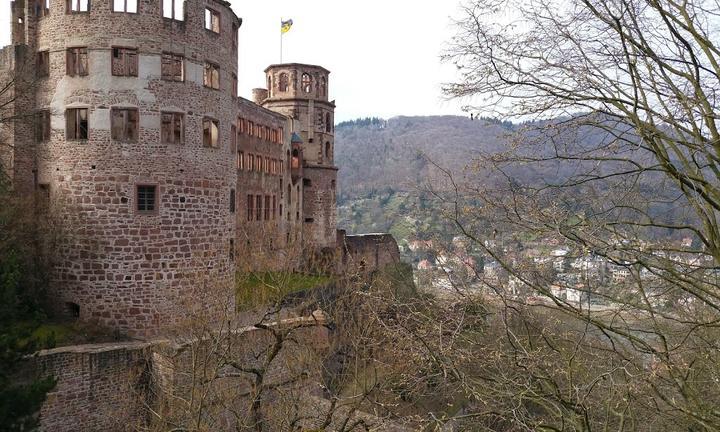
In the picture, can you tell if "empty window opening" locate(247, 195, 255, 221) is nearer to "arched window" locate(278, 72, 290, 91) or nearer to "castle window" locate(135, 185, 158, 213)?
"arched window" locate(278, 72, 290, 91)

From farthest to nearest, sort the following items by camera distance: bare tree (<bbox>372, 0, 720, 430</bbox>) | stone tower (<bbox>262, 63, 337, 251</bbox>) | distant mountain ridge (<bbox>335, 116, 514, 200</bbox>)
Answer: distant mountain ridge (<bbox>335, 116, 514, 200</bbox>)
stone tower (<bbox>262, 63, 337, 251</bbox>)
bare tree (<bbox>372, 0, 720, 430</bbox>)

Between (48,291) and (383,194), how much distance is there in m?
95.6

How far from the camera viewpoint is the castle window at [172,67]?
17.2 metres

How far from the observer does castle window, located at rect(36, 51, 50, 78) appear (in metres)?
17.3

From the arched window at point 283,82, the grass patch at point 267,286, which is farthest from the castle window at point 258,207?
the arched window at point 283,82

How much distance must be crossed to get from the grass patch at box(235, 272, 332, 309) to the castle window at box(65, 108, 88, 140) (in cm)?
615

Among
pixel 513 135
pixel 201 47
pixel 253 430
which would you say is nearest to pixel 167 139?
pixel 201 47

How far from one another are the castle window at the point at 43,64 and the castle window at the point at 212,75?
4376mm

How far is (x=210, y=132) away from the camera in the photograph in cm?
1862

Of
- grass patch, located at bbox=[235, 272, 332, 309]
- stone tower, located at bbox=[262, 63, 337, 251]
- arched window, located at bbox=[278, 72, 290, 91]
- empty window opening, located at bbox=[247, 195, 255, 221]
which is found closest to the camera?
grass patch, located at bbox=[235, 272, 332, 309]

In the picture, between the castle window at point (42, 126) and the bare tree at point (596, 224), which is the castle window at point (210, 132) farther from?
the bare tree at point (596, 224)

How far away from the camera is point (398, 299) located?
28.6 feet

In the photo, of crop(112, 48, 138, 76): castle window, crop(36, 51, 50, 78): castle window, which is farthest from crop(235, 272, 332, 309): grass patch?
crop(36, 51, 50, 78): castle window

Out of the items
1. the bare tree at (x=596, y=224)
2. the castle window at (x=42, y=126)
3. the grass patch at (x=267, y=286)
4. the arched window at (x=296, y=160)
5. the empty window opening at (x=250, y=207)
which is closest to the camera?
the bare tree at (x=596, y=224)
